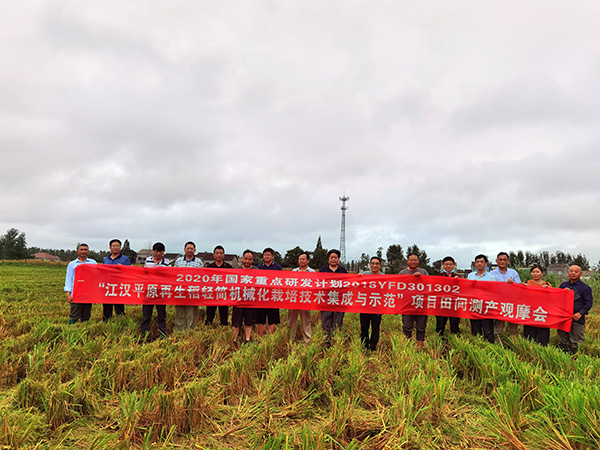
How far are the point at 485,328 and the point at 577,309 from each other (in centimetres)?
153

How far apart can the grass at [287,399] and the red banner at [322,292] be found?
1237 millimetres

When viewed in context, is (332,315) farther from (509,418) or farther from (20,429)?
(20,429)

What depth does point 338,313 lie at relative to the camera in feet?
20.7

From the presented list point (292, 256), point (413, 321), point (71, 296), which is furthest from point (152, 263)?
point (292, 256)

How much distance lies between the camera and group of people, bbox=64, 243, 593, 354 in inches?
230

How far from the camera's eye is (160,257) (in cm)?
686

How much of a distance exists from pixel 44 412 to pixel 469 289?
21.7ft

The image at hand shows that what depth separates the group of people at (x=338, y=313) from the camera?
584cm

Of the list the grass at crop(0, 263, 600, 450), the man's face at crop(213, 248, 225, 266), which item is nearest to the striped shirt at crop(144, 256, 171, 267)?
the man's face at crop(213, 248, 225, 266)

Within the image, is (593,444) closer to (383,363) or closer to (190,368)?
(383,363)

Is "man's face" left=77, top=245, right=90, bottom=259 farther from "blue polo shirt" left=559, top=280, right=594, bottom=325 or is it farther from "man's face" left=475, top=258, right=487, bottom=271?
"blue polo shirt" left=559, top=280, right=594, bottom=325

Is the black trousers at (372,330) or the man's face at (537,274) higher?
the man's face at (537,274)

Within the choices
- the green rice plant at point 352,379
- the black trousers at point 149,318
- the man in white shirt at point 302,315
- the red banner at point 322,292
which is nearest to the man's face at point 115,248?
the red banner at point 322,292

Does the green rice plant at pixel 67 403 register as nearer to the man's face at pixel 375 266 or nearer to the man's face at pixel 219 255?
the man's face at pixel 219 255
